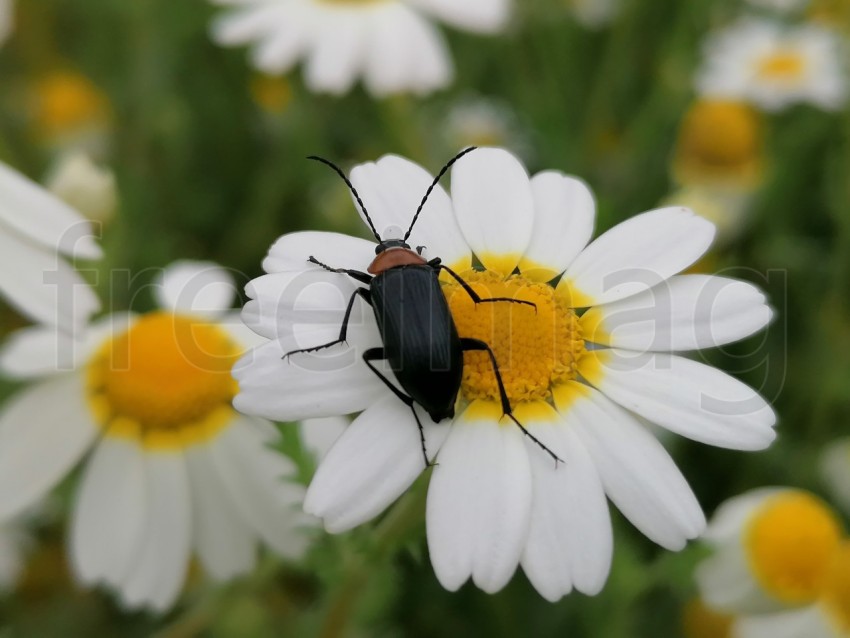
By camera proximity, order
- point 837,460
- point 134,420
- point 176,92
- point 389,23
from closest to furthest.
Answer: point 134,420
point 837,460
point 389,23
point 176,92

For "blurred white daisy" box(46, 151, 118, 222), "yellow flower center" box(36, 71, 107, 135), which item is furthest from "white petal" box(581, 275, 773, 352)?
"yellow flower center" box(36, 71, 107, 135)

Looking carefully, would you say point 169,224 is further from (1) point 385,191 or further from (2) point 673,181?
(1) point 385,191

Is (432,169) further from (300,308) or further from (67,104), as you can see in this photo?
(67,104)

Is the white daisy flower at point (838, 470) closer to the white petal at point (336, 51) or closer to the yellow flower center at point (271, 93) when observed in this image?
the white petal at point (336, 51)

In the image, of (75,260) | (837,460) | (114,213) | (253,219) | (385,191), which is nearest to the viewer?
(385,191)

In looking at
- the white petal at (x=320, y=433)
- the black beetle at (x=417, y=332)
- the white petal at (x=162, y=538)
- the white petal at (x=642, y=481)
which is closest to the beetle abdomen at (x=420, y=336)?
the black beetle at (x=417, y=332)

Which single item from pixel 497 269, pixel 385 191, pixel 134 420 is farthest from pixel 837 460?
pixel 134 420
